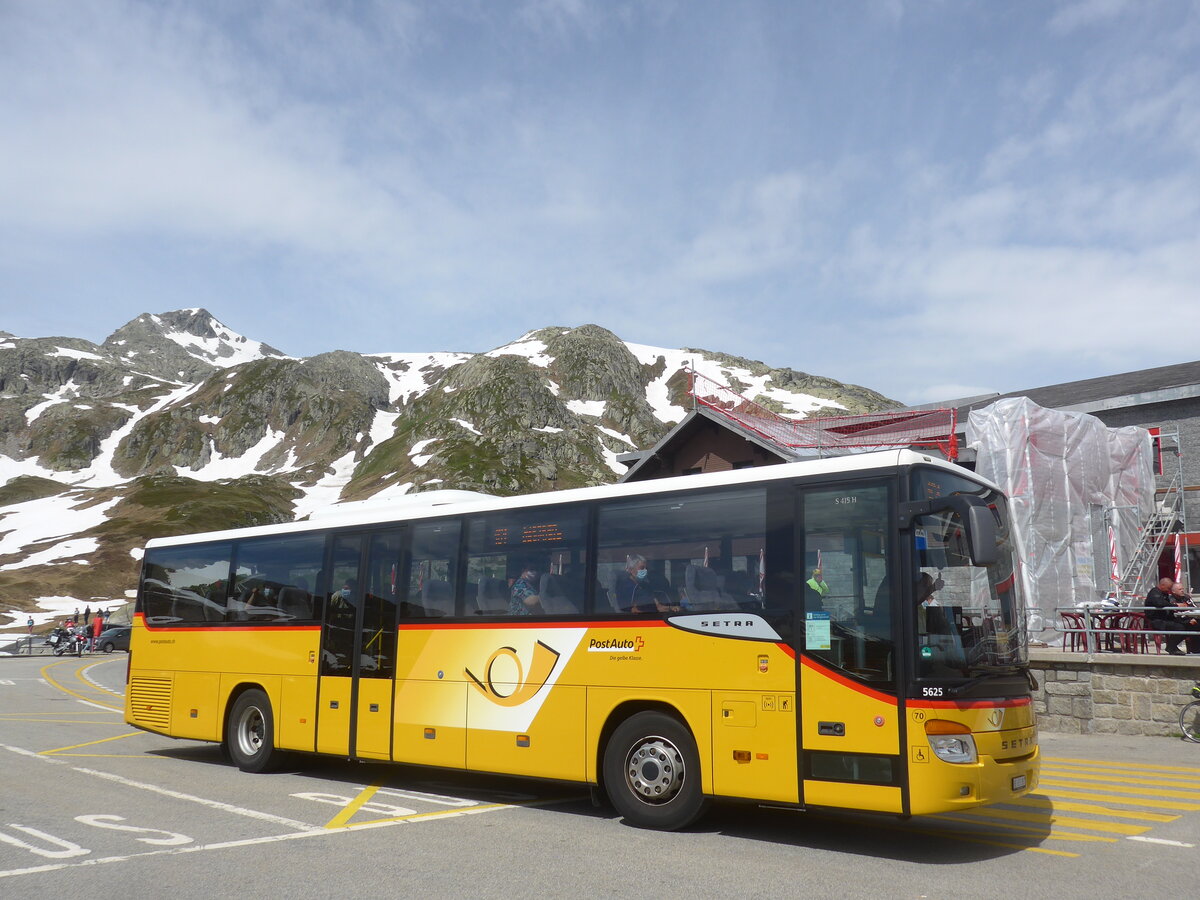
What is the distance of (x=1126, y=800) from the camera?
9648mm

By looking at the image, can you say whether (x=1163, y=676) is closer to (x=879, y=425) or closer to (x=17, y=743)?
(x=879, y=425)

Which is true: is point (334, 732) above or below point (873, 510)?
below

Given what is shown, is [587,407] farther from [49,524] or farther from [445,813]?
[445,813]

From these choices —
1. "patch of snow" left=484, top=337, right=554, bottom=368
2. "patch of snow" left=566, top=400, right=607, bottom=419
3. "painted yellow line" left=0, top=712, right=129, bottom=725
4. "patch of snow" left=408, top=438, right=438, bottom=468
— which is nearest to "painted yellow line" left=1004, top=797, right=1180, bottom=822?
"painted yellow line" left=0, top=712, right=129, bottom=725

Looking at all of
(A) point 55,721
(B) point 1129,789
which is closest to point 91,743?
(A) point 55,721

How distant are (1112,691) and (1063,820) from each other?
7.33 m

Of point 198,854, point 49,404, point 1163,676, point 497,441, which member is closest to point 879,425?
point 1163,676

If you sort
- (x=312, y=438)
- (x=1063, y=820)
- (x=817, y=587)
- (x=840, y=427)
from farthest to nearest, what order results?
(x=312, y=438), (x=840, y=427), (x=1063, y=820), (x=817, y=587)

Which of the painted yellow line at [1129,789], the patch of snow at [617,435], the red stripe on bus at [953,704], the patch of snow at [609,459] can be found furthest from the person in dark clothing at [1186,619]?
the patch of snow at [617,435]

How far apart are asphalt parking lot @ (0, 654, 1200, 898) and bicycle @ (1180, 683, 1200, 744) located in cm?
192

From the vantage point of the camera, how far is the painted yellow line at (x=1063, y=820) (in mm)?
8273

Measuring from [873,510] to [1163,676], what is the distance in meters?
9.59

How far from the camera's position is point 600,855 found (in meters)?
7.39

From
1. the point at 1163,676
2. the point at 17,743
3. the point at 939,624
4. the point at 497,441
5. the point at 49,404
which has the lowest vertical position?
the point at 17,743
